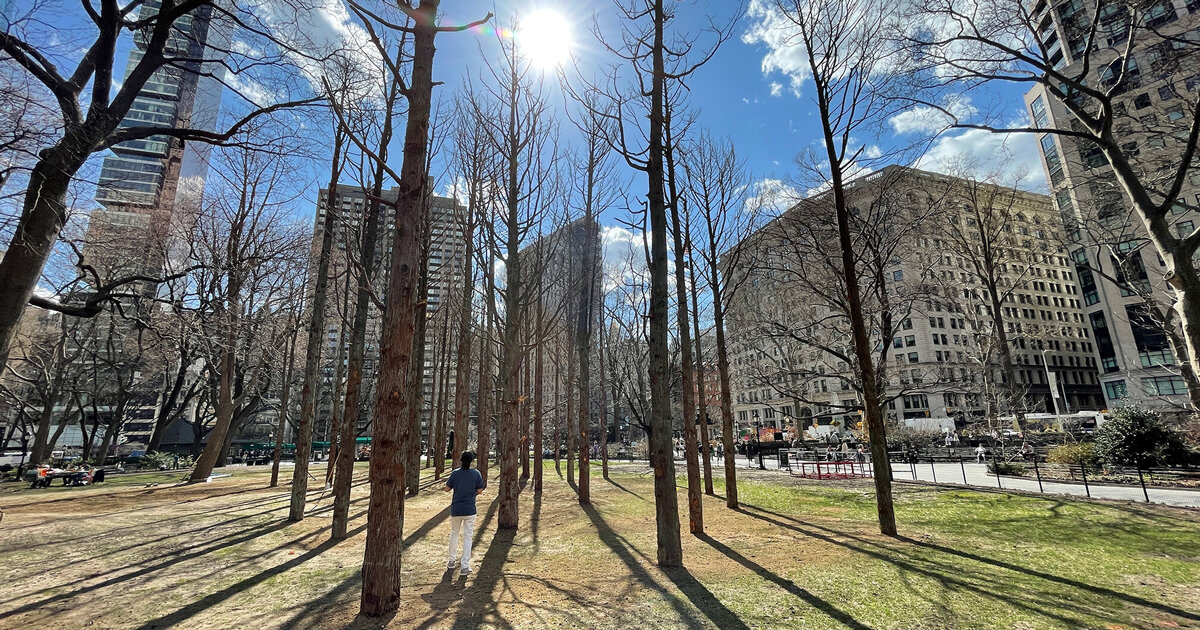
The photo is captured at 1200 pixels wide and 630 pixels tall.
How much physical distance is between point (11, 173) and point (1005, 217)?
32212 mm

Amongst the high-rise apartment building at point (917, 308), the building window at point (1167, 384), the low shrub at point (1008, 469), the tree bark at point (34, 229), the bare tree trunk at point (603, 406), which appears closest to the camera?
the tree bark at point (34, 229)

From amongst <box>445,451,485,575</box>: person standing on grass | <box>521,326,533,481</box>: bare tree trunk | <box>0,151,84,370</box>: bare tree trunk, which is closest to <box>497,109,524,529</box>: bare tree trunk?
<box>521,326,533,481</box>: bare tree trunk

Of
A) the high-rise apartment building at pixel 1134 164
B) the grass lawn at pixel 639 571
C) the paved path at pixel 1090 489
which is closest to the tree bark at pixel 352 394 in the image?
the grass lawn at pixel 639 571

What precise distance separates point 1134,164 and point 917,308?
7186mm

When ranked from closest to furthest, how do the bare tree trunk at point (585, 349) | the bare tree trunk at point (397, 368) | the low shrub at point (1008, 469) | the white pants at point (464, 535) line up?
1. the bare tree trunk at point (397, 368)
2. the white pants at point (464, 535)
3. the bare tree trunk at point (585, 349)
4. the low shrub at point (1008, 469)

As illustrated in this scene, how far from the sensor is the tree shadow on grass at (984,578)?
463 cm

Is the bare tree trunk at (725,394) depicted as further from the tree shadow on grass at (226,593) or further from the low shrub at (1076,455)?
the low shrub at (1076,455)

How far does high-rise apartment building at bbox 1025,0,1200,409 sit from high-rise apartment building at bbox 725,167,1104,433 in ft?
9.46

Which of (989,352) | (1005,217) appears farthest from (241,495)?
(1005,217)

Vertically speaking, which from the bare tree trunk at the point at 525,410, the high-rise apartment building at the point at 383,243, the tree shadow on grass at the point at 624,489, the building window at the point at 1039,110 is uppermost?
the building window at the point at 1039,110

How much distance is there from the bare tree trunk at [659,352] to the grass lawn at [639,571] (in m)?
0.59

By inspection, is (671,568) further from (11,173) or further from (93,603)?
(11,173)

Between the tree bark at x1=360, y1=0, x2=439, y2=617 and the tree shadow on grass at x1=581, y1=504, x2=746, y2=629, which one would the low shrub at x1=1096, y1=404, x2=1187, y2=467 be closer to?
the tree shadow on grass at x1=581, y1=504, x2=746, y2=629

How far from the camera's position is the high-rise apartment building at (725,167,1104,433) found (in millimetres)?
13852
